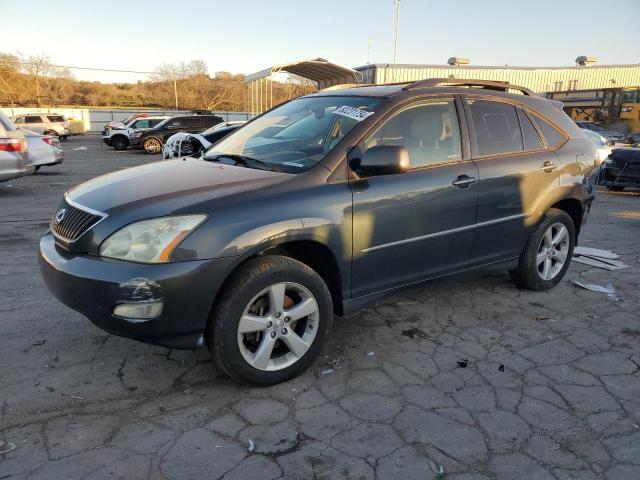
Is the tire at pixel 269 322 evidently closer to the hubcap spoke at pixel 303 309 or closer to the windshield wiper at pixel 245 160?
the hubcap spoke at pixel 303 309

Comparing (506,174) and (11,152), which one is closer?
(506,174)

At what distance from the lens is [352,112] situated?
138 inches

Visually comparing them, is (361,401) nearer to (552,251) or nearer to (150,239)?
(150,239)

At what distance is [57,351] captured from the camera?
3.33 metres

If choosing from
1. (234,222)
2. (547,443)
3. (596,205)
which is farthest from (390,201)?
(596,205)

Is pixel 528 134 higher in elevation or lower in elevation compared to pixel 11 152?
higher

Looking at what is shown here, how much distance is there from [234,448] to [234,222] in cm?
112

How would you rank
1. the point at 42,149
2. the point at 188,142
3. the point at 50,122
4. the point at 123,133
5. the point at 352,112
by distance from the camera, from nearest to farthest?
the point at 352,112 → the point at 188,142 → the point at 42,149 → the point at 123,133 → the point at 50,122

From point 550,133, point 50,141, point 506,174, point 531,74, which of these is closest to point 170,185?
point 506,174

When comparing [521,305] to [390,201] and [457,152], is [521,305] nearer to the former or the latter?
[457,152]

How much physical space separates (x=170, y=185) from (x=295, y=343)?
Answer: 1.20 meters

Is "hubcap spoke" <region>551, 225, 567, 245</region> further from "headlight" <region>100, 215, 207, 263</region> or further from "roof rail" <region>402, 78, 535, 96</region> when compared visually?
"headlight" <region>100, 215, 207, 263</region>

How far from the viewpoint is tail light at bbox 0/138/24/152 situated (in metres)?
8.73

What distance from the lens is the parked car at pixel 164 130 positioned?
22156mm
